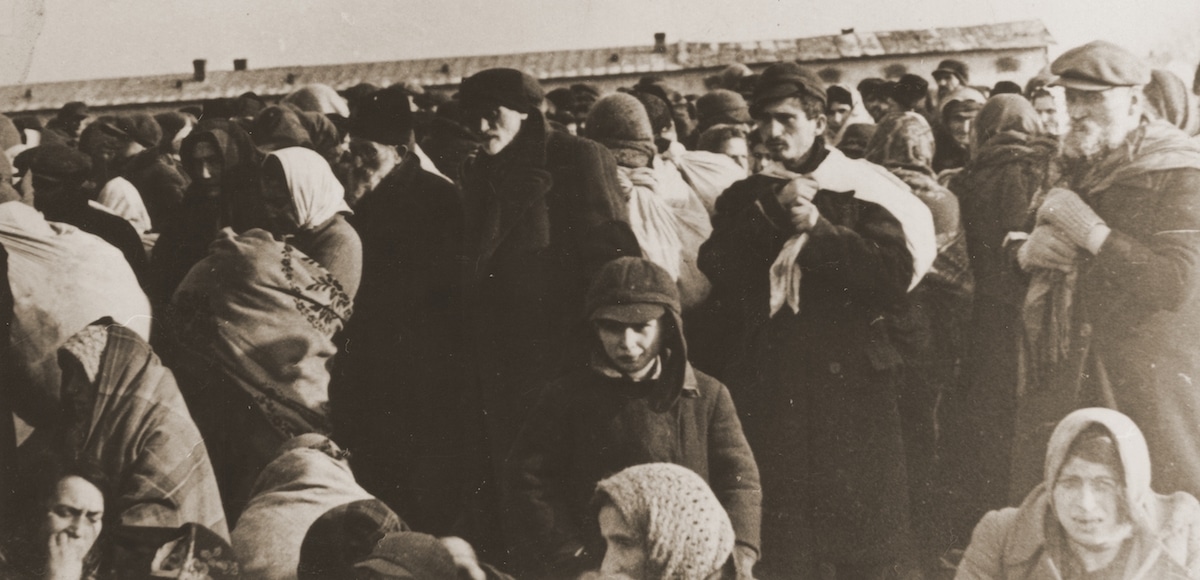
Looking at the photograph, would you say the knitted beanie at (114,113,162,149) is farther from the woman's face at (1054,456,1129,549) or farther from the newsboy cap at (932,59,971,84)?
the woman's face at (1054,456,1129,549)

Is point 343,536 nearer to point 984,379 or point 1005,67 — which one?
point 984,379

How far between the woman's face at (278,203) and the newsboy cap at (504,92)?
0.82 m

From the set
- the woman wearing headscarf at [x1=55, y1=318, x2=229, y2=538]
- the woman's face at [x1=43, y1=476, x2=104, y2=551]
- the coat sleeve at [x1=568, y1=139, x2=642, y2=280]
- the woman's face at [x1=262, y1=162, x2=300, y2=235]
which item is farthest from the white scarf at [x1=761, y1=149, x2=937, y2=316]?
the woman's face at [x1=43, y1=476, x2=104, y2=551]

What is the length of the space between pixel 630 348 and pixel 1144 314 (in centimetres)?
198

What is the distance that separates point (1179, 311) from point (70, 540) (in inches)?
175

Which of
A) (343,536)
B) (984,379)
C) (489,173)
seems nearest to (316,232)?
(489,173)

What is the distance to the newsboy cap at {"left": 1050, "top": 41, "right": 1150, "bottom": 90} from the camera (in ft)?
21.0

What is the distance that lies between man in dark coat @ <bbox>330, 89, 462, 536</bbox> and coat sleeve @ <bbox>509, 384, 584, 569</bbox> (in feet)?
1.37

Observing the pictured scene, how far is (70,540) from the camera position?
6688 millimetres

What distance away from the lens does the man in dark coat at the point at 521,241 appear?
6328 mm

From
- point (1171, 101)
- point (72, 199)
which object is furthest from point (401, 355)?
point (1171, 101)

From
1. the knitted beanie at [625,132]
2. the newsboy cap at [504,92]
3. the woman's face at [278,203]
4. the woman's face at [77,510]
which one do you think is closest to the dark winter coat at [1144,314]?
the knitted beanie at [625,132]

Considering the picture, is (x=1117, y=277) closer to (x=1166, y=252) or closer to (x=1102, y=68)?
(x=1166, y=252)

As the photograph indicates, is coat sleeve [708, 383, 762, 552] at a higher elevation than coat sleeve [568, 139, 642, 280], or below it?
below
